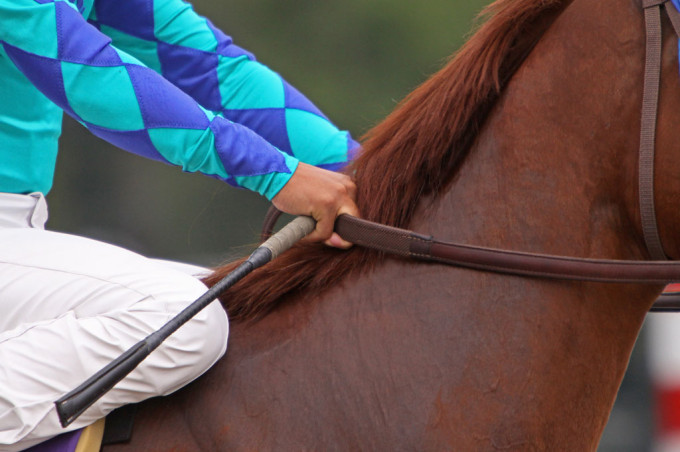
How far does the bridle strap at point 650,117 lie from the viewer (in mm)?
1698

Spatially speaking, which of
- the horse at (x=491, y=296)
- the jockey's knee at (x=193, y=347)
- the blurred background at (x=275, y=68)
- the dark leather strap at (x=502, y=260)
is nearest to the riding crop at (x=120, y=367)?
the jockey's knee at (x=193, y=347)

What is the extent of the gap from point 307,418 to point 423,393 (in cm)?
24

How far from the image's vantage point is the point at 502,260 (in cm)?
176

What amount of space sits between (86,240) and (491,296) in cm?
90

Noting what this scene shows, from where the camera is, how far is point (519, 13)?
6.13 feet

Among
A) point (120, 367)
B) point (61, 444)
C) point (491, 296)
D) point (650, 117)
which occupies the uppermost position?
point (650, 117)

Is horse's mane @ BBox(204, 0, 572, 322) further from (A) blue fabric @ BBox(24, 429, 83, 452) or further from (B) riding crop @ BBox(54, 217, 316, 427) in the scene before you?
(A) blue fabric @ BBox(24, 429, 83, 452)

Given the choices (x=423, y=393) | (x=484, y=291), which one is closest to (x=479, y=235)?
(x=484, y=291)

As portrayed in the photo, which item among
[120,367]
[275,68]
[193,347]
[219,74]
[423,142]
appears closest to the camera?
[120,367]

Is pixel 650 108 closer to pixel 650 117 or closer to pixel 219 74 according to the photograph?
pixel 650 117

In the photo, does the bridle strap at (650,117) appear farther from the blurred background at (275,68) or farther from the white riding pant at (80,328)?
the blurred background at (275,68)

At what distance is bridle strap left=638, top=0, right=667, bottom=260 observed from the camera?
1698mm

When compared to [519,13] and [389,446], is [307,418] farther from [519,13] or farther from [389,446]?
[519,13]

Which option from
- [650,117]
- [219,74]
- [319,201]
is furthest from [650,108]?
[219,74]
